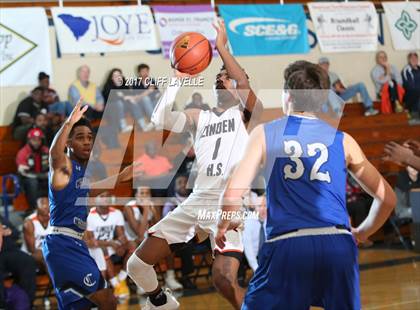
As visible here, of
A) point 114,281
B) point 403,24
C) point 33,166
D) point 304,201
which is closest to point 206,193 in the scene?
point 304,201

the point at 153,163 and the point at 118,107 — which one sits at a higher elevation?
the point at 118,107

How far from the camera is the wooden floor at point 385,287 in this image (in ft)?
29.0

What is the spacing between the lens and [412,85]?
16719 millimetres

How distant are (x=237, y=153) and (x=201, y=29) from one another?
7770 mm

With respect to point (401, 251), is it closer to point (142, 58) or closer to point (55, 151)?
point (142, 58)

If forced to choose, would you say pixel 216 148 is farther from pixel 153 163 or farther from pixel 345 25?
pixel 345 25

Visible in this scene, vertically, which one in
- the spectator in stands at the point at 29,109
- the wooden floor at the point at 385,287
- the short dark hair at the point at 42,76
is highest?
the short dark hair at the point at 42,76

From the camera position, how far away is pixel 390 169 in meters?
14.9

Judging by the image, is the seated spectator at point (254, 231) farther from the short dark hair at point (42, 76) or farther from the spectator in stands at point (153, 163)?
the short dark hair at point (42, 76)

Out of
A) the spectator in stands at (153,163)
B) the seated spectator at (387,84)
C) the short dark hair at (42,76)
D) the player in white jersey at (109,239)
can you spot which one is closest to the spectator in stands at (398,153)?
the player in white jersey at (109,239)

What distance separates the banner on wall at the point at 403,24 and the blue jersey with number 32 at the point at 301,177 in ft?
42.7

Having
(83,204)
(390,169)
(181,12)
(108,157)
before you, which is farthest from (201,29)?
(83,204)

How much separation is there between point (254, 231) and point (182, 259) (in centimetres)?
111

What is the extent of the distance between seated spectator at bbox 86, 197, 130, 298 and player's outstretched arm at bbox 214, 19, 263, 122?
434 centimetres
